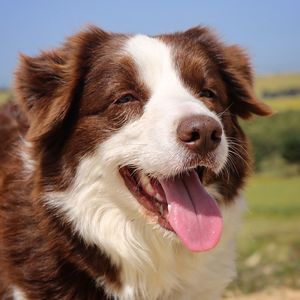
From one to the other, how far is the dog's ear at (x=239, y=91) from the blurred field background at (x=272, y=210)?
0.68 ft

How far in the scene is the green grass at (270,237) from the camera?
8211 millimetres

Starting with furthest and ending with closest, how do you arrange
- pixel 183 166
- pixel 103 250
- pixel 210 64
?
pixel 210 64
pixel 103 250
pixel 183 166

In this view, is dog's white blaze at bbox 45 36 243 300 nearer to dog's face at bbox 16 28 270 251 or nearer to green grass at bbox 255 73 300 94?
dog's face at bbox 16 28 270 251

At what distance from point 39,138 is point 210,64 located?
129cm

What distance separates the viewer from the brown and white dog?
430cm

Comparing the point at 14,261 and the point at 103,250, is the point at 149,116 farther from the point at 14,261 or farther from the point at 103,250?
the point at 14,261

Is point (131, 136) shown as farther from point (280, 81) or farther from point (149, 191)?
point (280, 81)

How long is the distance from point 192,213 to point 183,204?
83 millimetres

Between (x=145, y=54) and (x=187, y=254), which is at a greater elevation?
(x=145, y=54)

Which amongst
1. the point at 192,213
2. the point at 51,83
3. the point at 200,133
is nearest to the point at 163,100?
the point at 200,133

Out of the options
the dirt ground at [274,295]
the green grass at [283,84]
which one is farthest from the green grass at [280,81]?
the dirt ground at [274,295]

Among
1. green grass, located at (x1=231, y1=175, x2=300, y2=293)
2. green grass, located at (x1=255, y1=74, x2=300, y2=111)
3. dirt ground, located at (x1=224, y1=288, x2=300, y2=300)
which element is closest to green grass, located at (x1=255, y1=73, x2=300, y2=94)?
green grass, located at (x1=255, y1=74, x2=300, y2=111)

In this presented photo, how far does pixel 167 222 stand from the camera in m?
4.30

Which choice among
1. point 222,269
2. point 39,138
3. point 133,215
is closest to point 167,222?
point 133,215
